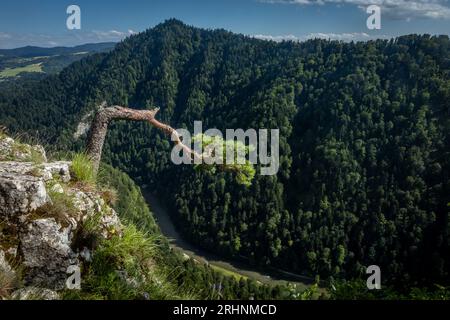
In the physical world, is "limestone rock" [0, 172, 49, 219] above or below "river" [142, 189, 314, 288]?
above

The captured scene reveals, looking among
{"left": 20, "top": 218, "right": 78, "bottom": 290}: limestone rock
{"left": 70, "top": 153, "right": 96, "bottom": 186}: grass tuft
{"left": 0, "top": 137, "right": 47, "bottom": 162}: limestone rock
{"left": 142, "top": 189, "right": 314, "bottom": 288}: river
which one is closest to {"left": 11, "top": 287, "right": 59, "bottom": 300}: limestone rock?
{"left": 20, "top": 218, "right": 78, "bottom": 290}: limestone rock

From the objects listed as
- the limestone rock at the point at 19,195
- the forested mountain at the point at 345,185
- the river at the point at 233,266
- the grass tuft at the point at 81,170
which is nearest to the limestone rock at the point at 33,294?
the limestone rock at the point at 19,195

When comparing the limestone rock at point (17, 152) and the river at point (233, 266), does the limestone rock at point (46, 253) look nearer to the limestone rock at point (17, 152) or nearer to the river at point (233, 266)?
the limestone rock at point (17, 152)

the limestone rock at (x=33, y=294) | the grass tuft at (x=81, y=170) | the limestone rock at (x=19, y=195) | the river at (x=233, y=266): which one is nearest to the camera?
the limestone rock at (x=33, y=294)

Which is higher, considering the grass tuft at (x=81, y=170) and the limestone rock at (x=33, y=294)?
the grass tuft at (x=81, y=170)

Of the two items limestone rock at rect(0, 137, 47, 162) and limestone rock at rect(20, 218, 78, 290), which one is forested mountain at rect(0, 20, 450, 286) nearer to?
limestone rock at rect(0, 137, 47, 162)

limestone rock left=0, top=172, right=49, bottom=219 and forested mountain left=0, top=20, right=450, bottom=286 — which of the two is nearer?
limestone rock left=0, top=172, right=49, bottom=219

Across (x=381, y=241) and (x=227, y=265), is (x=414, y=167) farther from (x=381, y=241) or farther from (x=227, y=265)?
(x=227, y=265)

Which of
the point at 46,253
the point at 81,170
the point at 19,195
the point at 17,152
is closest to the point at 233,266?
the point at 17,152

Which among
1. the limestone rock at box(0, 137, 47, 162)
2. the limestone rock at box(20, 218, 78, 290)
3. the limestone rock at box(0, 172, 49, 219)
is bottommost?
the limestone rock at box(20, 218, 78, 290)

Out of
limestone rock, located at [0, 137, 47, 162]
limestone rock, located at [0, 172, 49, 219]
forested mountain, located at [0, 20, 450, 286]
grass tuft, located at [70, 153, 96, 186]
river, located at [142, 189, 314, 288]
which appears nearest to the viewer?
limestone rock, located at [0, 172, 49, 219]
